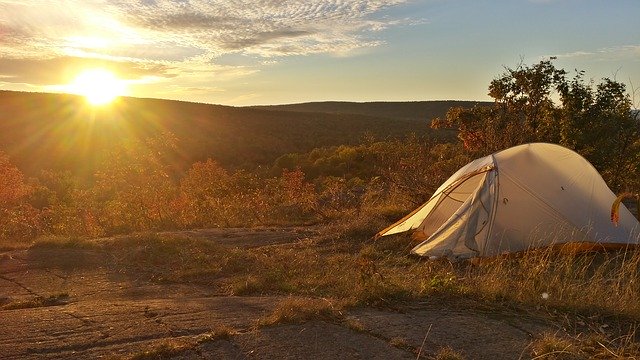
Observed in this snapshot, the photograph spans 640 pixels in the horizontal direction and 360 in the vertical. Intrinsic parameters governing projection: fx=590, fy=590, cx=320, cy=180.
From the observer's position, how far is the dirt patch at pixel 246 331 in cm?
438

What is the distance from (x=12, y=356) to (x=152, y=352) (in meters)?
1.09

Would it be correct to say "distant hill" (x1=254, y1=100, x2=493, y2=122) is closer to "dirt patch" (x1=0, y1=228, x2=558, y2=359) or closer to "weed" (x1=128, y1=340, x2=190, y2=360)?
"dirt patch" (x1=0, y1=228, x2=558, y2=359)

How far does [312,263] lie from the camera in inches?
339

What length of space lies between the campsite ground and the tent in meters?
3.16

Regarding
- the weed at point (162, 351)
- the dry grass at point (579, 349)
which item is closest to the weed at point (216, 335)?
the weed at point (162, 351)

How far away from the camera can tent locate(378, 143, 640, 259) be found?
28.7 ft

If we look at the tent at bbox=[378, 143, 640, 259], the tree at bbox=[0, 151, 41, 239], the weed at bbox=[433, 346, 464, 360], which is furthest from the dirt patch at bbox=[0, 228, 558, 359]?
the tree at bbox=[0, 151, 41, 239]

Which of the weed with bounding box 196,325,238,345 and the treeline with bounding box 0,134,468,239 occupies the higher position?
the weed with bounding box 196,325,238,345

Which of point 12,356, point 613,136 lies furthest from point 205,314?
point 613,136

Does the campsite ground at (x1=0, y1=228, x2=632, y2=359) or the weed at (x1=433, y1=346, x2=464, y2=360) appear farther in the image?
the campsite ground at (x1=0, y1=228, x2=632, y2=359)

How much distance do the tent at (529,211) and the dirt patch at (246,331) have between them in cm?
325

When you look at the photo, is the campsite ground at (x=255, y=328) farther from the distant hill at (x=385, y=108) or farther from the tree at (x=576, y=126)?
the distant hill at (x=385, y=108)

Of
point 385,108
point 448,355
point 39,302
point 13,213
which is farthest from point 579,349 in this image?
point 385,108

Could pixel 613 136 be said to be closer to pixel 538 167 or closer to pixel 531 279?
pixel 538 167
